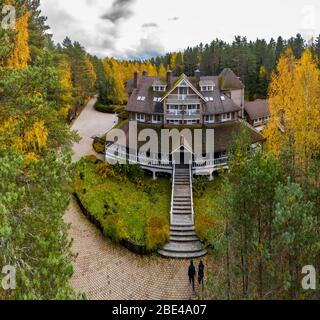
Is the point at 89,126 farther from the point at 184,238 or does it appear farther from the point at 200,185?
the point at 184,238

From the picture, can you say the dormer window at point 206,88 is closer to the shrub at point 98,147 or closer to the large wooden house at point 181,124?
the large wooden house at point 181,124

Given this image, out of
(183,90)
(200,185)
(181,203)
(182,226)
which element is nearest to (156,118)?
(183,90)

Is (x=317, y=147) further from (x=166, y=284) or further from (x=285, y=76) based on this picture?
(x=166, y=284)

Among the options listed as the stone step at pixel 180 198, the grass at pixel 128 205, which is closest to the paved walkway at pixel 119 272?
the grass at pixel 128 205

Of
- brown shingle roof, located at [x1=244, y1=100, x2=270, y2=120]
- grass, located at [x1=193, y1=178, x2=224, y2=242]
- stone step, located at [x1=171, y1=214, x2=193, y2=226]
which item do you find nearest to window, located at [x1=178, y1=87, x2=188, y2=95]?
grass, located at [x1=193, y1=178, x2=224, y2=242]

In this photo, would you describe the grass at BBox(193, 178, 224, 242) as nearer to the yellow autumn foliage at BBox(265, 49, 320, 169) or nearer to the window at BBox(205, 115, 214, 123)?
the yellow autumn foliage at BBox(265, 49, 320, 169)
